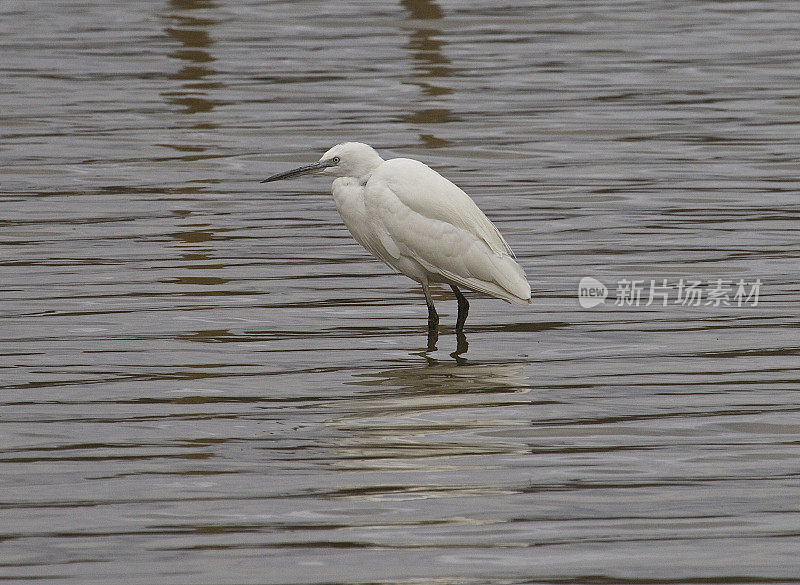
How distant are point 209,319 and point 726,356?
6.06ft

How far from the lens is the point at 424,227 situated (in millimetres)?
5699

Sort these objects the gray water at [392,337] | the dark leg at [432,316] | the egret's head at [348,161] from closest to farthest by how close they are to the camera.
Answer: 1. the gray water at [392,337]
2. the dark leg at [432,316]
3. the egret's head at [348,161]

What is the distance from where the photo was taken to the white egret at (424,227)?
5.66m

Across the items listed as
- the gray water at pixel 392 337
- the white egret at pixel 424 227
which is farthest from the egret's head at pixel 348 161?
the gray water at pixel 392 337

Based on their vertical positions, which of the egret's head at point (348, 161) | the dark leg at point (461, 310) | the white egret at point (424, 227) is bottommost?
the dark leg at point (461, 310)

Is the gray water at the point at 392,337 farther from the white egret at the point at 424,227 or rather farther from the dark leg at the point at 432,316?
the white egret at the point at 424,227

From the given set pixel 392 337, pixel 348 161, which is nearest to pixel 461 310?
pixel 392 337

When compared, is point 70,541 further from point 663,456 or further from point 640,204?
point 640,204

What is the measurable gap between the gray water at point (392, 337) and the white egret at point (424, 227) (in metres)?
0.21

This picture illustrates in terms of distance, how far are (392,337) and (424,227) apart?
0.42 meters

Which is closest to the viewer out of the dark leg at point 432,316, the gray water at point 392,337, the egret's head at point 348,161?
the gray water at point 392,337

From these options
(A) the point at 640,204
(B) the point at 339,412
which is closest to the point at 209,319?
(B) the point at 339,412

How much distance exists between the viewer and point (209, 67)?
12141 millimetres

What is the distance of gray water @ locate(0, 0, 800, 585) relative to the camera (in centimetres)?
351
